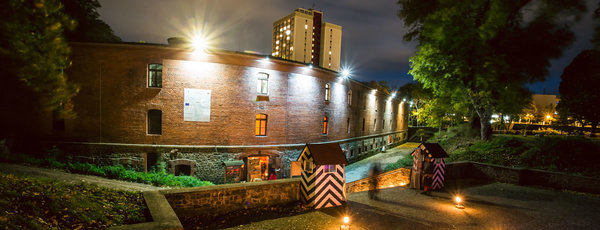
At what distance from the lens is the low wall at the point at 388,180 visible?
542 inches

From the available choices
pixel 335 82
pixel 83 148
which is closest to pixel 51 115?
pixel 83 148

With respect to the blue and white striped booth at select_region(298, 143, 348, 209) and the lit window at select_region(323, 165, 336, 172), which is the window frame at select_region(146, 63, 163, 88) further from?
the lit window at select_region(323, 165, 336, 172)

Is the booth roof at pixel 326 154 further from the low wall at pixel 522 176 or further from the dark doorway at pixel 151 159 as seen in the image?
the dark doorway at pixel 151 159

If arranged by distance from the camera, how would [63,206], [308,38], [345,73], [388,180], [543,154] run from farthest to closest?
[308,38]
[345,73]
[388,180]
[543,154]
[63,206]

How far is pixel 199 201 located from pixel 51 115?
16817mm

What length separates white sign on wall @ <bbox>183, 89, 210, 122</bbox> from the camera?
16.9 metres

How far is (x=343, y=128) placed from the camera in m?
26.1

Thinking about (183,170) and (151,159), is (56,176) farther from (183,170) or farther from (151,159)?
(183,170)

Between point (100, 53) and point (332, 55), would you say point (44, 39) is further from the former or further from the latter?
point (332, 55)

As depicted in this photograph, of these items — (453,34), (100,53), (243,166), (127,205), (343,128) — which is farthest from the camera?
(343,128)

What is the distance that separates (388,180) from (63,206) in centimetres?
1416

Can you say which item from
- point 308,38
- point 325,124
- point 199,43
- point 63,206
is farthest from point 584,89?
point 308,38

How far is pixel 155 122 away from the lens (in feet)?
55.8

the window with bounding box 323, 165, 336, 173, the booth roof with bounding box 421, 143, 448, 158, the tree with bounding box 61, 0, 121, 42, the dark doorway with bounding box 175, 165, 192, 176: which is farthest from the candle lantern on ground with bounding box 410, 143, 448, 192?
the tree with bounding box 61, 0, 121, 42
